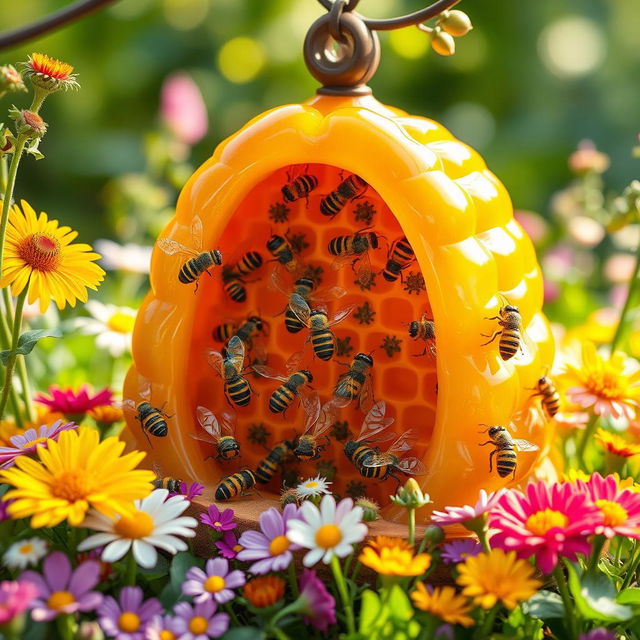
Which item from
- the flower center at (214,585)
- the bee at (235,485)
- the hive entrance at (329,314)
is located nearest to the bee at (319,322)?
the hive entrance at (329,314)

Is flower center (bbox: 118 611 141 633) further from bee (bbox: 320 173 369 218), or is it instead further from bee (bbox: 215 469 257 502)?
bee (bbox: 320 173 369 218)

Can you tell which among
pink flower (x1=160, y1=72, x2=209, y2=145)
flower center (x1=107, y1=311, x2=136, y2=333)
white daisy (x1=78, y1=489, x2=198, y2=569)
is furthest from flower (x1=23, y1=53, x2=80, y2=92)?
pink flower (x1=160, y1=72, x2=209, y2=145)

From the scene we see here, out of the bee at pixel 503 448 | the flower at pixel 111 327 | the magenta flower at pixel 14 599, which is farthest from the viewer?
the flower at pixel 111 327

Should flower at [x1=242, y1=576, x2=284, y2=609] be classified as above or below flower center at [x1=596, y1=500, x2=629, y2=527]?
below

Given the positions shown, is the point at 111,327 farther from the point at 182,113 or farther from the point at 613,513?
the point at 182,113

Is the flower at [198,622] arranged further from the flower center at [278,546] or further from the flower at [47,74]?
the flower at [47,74]

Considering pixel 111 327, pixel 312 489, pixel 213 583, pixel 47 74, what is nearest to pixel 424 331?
pixel 312 489

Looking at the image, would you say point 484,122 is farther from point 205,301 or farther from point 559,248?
point 205,301
